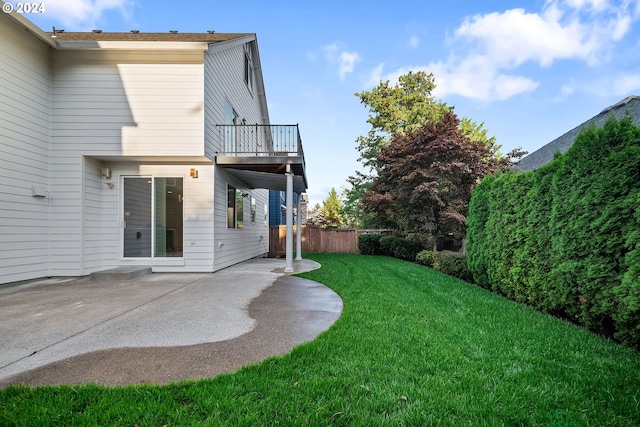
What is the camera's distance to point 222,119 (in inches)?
310

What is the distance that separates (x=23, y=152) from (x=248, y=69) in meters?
7.20

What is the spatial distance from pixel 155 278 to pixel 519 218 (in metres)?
7.13

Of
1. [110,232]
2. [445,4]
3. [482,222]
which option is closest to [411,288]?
[482,222]

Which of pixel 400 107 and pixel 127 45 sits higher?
pixel 400 107

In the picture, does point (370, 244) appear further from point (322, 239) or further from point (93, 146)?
point (93, 146)

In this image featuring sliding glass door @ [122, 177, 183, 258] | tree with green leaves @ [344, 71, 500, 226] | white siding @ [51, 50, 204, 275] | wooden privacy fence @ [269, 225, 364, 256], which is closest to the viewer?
white siding @ [51, 50, 204, 275]

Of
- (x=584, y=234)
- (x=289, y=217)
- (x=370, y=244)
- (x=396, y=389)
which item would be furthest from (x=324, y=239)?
(x=396, y=389)

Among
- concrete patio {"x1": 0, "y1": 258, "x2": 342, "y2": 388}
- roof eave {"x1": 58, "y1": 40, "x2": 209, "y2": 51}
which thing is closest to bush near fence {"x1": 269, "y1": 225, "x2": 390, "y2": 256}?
concrete patio {"x1": 0, "y1": 258, "x2": 342, "y2": 388}

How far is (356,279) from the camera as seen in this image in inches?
249

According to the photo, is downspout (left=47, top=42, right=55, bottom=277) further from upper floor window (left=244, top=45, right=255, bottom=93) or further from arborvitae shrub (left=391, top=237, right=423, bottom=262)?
arborvitae shrub (left=391, top=237, right=423, bottom=262)

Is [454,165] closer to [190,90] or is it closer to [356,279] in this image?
[356,279]

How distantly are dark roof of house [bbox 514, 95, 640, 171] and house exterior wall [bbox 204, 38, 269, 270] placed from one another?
8.81m

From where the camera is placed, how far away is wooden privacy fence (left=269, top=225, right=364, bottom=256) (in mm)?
14547

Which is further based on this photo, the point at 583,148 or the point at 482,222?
the point at 482,222
